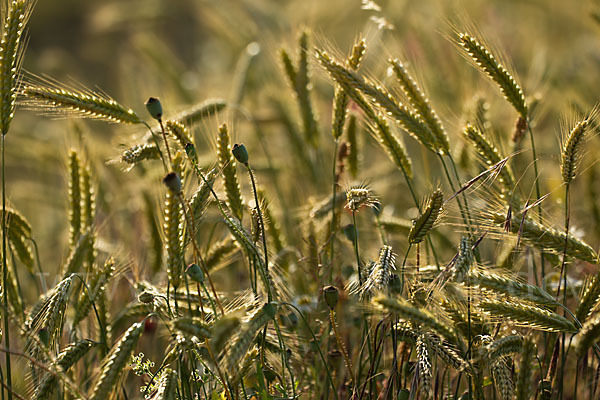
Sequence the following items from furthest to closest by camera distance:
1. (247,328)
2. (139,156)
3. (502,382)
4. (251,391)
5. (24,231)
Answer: (24,231) < (251,391) < (139,156) < (502,382) < (247,328)

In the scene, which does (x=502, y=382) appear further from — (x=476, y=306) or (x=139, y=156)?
(x=139, y=156)

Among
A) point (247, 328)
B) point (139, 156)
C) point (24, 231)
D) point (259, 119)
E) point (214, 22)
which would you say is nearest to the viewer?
point (247, 328)

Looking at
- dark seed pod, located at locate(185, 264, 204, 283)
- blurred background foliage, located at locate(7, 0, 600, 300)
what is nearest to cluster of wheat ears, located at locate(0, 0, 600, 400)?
dark seed pod, located at locate(185, 264, 204, 283)

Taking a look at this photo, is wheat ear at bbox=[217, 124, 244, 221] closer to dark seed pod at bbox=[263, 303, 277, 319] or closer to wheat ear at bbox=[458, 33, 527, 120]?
dark seed pod at bbox=[263, 303, 277, 319]

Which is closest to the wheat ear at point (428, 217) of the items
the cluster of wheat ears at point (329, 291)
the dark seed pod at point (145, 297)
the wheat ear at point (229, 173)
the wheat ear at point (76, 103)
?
the cluster of wheat ears at point (329, 291)

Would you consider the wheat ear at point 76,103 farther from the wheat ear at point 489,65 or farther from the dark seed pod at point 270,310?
the wheat ear at point 489,65

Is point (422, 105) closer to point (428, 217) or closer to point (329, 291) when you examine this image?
point (428, 217)

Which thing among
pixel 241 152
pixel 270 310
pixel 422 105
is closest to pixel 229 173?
pixel 241 152

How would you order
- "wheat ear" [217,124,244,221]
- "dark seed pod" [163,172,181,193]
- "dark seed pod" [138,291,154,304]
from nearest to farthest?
"dark seed pod" [163,172,181,193] < "dark seed pod" [138,291,154,304] < "wheat ear" [217,124,244,221]

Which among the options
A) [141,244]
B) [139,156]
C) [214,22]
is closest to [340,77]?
[139,156]

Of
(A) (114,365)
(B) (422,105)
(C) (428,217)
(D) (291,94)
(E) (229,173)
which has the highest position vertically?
(D) (291,94)

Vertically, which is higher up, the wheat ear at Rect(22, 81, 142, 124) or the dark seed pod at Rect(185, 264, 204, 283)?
the wheat ear at Rect(22, 81, 142, 124)

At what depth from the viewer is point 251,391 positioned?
5.52 feet

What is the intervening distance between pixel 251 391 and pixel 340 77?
37.0 inches
